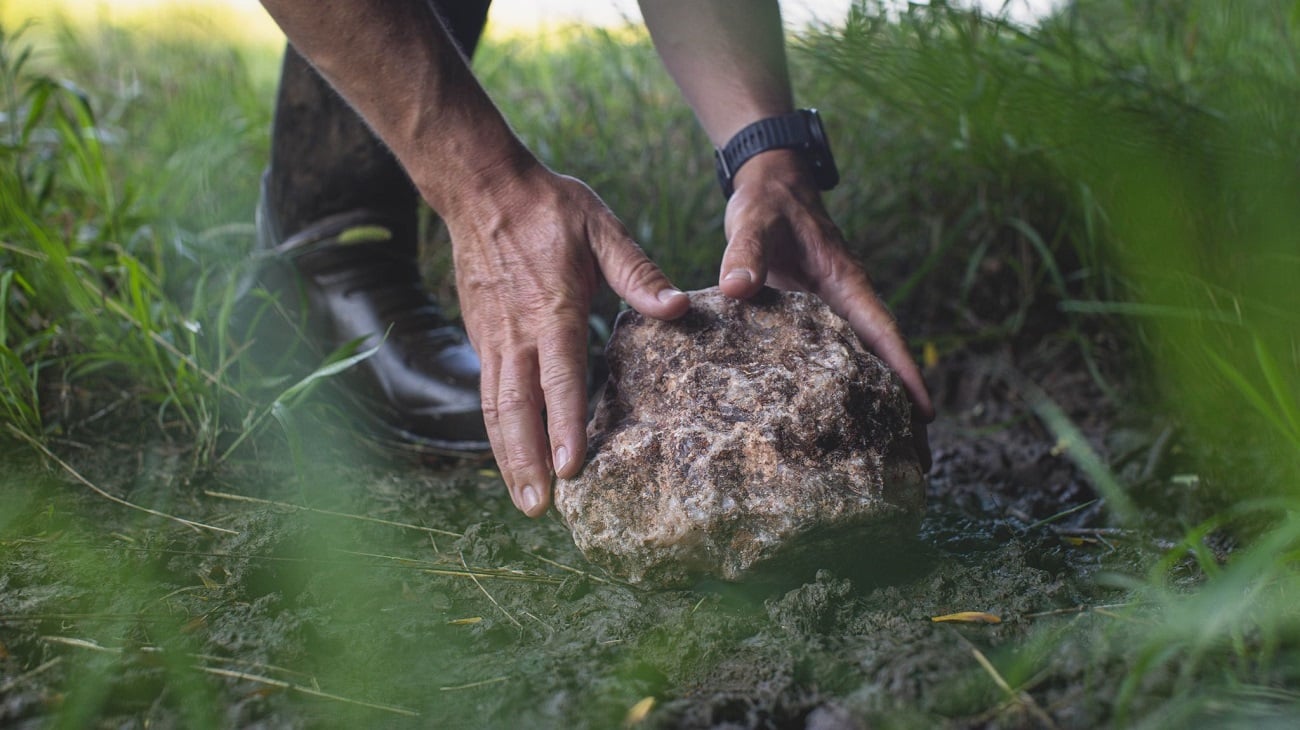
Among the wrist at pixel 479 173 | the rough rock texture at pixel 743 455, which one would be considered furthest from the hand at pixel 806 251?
the wrist at pixel 479 173

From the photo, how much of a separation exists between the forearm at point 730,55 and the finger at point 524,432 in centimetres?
68

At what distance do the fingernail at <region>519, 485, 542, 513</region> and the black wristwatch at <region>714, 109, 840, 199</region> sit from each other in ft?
2.33

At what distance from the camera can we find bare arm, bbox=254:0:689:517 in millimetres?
1377

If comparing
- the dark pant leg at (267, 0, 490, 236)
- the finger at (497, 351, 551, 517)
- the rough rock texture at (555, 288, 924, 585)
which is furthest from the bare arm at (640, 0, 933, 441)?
the dark pant leg at (267, 0, 490, 236)

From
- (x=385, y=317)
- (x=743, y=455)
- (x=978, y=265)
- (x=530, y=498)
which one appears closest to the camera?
(x=743, y=455)

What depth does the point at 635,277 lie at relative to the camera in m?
1.41

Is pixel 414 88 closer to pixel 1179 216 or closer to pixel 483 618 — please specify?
pixel 483 618

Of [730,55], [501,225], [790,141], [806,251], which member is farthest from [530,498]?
[730,55]

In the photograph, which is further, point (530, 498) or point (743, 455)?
point (530, 498)

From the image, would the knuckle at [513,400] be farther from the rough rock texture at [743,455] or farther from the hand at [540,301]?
the rough rock texture at [743,455]

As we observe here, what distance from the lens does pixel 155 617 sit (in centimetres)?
125

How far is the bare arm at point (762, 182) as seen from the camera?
1522 mm

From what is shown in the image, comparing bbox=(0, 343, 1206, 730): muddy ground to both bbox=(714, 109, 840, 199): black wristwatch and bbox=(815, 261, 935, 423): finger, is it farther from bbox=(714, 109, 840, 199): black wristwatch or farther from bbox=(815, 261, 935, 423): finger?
bbox=(714, 109, 840, 199): black wristwatch

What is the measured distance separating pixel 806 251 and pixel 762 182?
0.48 ft
